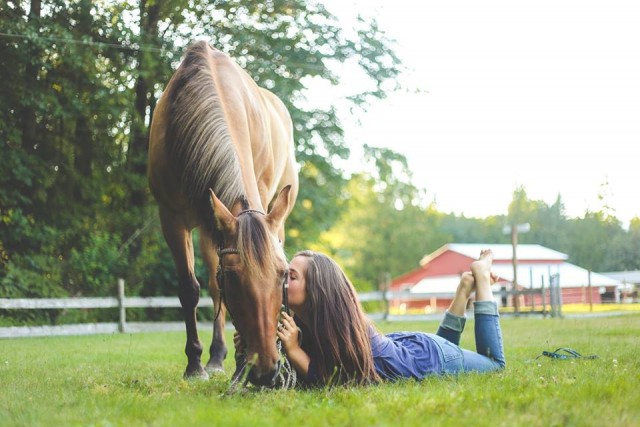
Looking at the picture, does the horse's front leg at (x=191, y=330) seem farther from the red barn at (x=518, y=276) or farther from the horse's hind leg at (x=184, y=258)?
the red barn at (x=518, y=276)

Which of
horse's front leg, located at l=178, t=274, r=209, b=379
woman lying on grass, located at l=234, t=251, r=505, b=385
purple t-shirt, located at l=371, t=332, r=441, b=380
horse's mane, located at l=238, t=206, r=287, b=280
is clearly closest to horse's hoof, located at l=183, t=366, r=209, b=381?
horse's front leg, located at l=178, t=274, r=209, b=379

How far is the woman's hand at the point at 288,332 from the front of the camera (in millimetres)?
3574

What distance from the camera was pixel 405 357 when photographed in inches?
157

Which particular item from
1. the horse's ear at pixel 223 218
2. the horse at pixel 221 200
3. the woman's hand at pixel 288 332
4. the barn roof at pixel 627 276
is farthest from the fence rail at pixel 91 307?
the woman's hand at pixel 288 332

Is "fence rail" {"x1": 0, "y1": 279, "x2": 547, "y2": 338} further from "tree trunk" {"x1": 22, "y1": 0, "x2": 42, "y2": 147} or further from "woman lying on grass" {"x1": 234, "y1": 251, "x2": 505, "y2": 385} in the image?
"woman lying on grass" {"x1": 234, "y1": 251, "x2": 505, "y2": 385}

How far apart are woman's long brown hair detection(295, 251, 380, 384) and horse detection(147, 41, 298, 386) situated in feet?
1.10

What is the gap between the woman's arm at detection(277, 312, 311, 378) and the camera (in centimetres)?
358

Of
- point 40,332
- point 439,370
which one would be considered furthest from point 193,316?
point 40,332

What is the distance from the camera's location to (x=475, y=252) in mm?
37469

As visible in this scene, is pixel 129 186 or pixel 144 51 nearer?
pixel 144 51

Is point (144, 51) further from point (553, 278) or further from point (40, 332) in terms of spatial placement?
point (553, 278)

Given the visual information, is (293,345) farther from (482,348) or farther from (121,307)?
(121,307)

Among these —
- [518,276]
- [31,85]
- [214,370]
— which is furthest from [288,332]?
[518,276]

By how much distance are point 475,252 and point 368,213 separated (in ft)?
49.0
